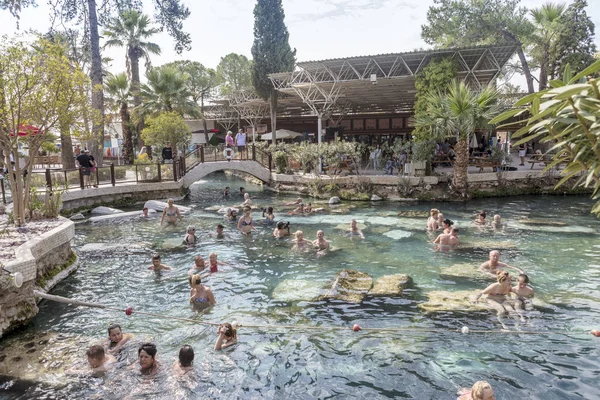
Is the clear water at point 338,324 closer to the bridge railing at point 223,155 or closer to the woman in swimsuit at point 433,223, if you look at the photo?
the woman in swimsuit at point 433,223

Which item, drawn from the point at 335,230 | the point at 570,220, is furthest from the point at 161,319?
the point at 570,220

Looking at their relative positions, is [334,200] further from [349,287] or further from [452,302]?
[452,302]

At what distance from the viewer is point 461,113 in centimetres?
1995

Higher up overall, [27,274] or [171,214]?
[171,214]

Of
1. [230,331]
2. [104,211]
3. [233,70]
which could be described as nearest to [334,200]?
[104,211]

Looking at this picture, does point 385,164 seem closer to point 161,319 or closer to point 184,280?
point 184,280

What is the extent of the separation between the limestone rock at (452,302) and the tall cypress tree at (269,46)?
26676 mm

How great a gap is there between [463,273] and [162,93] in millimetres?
25273

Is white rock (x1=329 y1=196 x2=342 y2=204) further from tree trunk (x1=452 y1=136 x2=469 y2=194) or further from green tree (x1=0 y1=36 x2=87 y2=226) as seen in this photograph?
green tree (x1=0 y1=36 x2=87 y2=226)

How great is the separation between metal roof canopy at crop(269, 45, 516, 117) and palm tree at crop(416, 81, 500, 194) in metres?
1.43

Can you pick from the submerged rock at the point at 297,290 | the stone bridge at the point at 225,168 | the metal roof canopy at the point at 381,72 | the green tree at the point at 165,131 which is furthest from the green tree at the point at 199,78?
the submerged rock at the point at 297,290

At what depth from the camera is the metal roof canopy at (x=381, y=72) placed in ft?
76.4

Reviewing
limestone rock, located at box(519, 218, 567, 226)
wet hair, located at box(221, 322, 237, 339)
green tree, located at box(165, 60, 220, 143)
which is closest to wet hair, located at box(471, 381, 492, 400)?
wet hair, located at box(221, 322, 237, 339)

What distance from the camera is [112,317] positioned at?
30.9 feet
